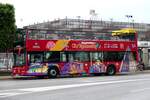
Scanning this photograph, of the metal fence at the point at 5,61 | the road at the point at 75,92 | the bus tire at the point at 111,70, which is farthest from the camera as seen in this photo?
the metal fence at the point at 5,61

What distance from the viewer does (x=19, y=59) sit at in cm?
3344

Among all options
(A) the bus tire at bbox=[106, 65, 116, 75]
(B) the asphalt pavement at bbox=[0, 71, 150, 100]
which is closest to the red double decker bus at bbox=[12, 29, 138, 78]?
(A) the bus tire at bbox=[106, 65, 116, 75]

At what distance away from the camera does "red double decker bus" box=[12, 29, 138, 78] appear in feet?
108

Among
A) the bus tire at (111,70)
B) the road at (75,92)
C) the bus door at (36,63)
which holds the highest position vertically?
the bus door at (36,63)

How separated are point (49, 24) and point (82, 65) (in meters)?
57.5

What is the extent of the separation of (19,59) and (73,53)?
4.48m

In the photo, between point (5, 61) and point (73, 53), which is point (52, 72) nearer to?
point (73, 53)

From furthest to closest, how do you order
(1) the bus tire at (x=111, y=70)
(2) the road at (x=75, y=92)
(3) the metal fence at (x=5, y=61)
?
(3) the metal fence at (x=5, y=61) < (1) the bus tire at (x=111, y=70) < (2) the road at (x=75, y=92)

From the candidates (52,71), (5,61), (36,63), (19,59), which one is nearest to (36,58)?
(36,63)

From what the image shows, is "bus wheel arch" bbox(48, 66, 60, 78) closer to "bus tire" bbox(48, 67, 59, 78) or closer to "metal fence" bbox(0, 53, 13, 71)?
"bus tire" bbox(48, 67, 59, 78)

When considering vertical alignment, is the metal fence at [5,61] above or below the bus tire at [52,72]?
above

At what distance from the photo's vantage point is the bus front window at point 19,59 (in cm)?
3300

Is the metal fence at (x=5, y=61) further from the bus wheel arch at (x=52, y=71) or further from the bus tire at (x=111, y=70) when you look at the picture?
the bus tire at (x=111, y=70)

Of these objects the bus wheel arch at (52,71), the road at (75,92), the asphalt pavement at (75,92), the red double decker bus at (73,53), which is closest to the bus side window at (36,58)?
the red double decker bus at (73,53)
